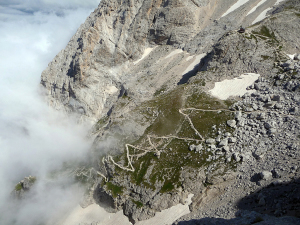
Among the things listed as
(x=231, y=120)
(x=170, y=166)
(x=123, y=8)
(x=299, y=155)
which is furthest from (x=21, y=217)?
(x=123, y=8)

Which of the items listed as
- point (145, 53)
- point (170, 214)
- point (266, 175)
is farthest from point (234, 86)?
point (145, 53)

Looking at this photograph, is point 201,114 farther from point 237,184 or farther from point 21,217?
point 21,217

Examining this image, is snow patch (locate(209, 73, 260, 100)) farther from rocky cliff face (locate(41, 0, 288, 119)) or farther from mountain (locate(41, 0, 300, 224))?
rocky cliff face (locate(41, 0, 288, 119))

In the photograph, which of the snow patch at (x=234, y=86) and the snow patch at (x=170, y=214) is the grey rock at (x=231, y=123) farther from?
the snow patch at (x=170, y=214)

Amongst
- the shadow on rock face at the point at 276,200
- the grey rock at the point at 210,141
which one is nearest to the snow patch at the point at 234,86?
the grey rock at the point at 210,141

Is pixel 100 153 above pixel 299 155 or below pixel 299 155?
below

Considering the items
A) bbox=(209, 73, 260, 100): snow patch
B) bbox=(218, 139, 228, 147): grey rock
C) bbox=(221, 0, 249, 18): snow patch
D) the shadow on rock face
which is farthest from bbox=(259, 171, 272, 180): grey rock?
bbox=(221, 0, 249, 18): snow patch
